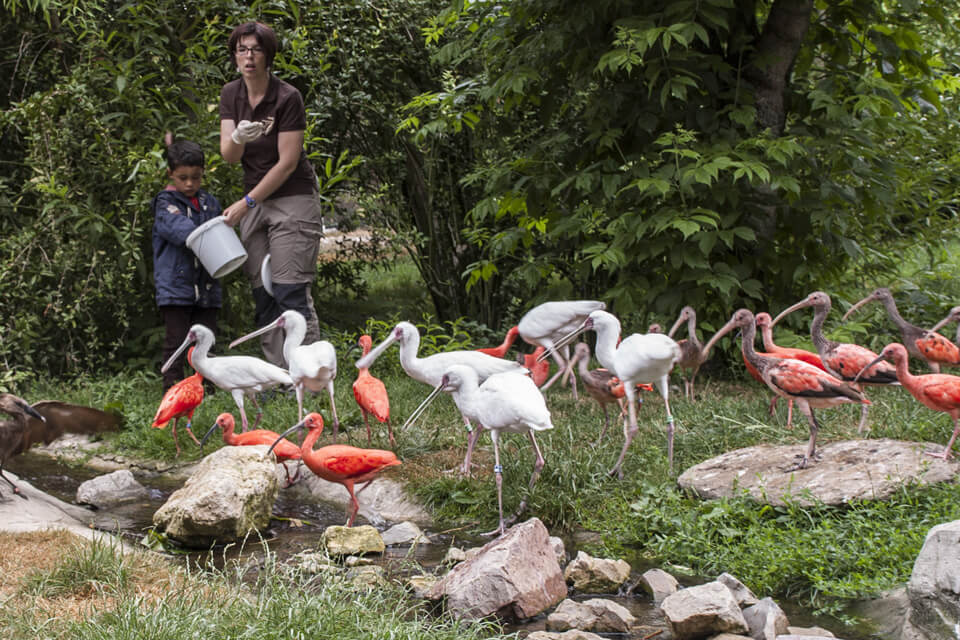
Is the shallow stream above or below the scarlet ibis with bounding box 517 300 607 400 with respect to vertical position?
below

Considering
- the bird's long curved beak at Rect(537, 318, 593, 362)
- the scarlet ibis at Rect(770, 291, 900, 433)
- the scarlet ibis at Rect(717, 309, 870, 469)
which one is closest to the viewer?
the scarlet ibis at Rect(717, 309, 870, 469)

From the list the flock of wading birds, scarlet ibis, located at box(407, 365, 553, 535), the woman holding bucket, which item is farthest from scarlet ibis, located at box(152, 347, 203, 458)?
scarlet ibis, located at box(407, 365, 553, 535)

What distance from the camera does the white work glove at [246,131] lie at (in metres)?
6.75

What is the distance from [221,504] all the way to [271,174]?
9.31ft

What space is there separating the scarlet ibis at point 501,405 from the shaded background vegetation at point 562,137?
6.46ft

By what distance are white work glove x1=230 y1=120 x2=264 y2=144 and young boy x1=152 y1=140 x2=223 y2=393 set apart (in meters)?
0.70

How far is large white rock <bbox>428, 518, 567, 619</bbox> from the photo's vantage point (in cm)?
407

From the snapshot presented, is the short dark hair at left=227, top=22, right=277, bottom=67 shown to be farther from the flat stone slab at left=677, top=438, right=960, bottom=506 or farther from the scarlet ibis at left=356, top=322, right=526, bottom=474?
the flat stone slab at left=677, top=438, right=960, bottom=506

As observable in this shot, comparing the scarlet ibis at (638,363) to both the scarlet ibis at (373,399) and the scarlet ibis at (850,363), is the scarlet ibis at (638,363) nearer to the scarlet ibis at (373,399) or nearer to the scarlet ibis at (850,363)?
the scarlet ibis at (850,363)

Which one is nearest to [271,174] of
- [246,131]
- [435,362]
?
[246,131]

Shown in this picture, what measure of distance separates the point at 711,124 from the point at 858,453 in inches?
128

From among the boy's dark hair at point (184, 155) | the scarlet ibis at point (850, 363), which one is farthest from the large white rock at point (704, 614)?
the boy's dark hair at point (184, 155)

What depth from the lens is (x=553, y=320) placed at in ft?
21.7

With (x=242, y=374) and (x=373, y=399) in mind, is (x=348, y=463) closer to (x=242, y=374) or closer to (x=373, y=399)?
(x=373, y=399)
